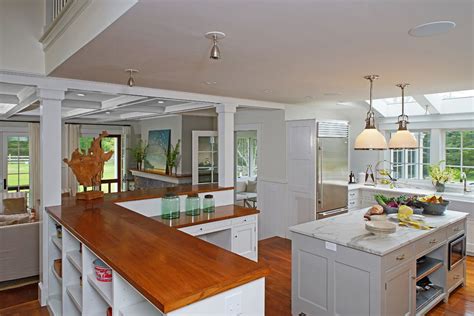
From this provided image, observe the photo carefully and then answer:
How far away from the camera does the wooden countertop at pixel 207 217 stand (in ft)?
11.8

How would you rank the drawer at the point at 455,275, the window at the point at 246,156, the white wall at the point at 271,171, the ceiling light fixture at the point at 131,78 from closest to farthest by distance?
the ceiling light fixture at the point at 131,78 < the drawer at the point at 455,275 < the white wall at the point at 271,171 < the window at the point at 246,156

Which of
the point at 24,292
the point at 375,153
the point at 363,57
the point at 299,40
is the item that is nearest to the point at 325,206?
the point at 375,153

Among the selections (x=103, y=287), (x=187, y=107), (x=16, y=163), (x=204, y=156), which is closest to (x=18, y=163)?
(x=16, y=163)

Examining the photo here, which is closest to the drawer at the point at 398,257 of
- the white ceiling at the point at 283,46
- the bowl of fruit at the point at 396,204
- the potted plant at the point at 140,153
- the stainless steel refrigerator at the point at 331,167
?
the bowl of fruit at the point at 396,204

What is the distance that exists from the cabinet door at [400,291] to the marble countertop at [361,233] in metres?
0.22

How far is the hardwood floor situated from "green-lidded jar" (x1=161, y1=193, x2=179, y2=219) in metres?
1.41

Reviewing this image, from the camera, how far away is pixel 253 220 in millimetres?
4258

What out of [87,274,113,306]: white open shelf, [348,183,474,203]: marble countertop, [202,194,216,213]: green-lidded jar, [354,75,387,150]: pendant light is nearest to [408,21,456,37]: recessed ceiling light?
[354,75,387,150]: pendant light

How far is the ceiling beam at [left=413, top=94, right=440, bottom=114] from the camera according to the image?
5.28 meters

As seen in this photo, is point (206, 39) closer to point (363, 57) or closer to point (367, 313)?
point (363, 57)

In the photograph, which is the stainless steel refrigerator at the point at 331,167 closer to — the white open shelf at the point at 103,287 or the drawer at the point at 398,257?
the drawer at the point at 398,257

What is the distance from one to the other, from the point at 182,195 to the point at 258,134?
2.44m

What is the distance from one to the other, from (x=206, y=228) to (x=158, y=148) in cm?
440

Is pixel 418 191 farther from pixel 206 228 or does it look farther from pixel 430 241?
pixel 206 228
